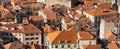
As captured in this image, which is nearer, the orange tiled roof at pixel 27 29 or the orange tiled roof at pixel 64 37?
the orange tiled roof at pixel 64 37

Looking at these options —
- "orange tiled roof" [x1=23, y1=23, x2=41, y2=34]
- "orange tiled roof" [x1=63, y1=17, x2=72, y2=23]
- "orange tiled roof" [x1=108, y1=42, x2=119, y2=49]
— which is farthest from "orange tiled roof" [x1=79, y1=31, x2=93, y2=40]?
"orange tiled roof" [x1=63, y1=17, x2=72, y2=23]

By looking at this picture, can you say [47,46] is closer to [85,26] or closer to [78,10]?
[85,26]

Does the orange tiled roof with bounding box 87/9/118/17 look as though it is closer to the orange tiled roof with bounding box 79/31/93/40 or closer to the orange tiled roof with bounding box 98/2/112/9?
the orange tiled roof with bounding box 98/2/112/9

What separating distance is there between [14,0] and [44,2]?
10748mm

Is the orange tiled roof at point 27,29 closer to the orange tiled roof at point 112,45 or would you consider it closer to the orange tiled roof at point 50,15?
the orange tiled roof at point 50,15

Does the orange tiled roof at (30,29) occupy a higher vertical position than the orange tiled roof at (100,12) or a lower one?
Answer: higher

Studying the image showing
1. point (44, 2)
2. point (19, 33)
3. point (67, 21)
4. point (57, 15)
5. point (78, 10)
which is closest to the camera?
point (19, 33)

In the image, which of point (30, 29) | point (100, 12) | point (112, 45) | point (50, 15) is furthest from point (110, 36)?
point (50, 15)

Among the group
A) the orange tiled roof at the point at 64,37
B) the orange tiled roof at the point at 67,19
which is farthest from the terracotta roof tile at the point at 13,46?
the orange tiled roof at the point at 67,19

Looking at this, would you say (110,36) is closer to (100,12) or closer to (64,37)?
(64,37)

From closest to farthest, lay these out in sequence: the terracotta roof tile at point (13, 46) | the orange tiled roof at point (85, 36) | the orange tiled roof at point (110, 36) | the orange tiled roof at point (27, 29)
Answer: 1. the orange tiled roof at point (85, 36)
2. the terracotta roof tile at point (13, 46)
3. the orange tiled roof at point (110, 36)
4. the orange tiled roof at point (27, 29)

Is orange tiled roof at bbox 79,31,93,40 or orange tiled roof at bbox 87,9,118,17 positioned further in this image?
orange tiled roof at bbox 87,9,118,17

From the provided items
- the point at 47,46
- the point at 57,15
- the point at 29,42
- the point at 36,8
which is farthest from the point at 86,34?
the point at 36,8

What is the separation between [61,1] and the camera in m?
118
